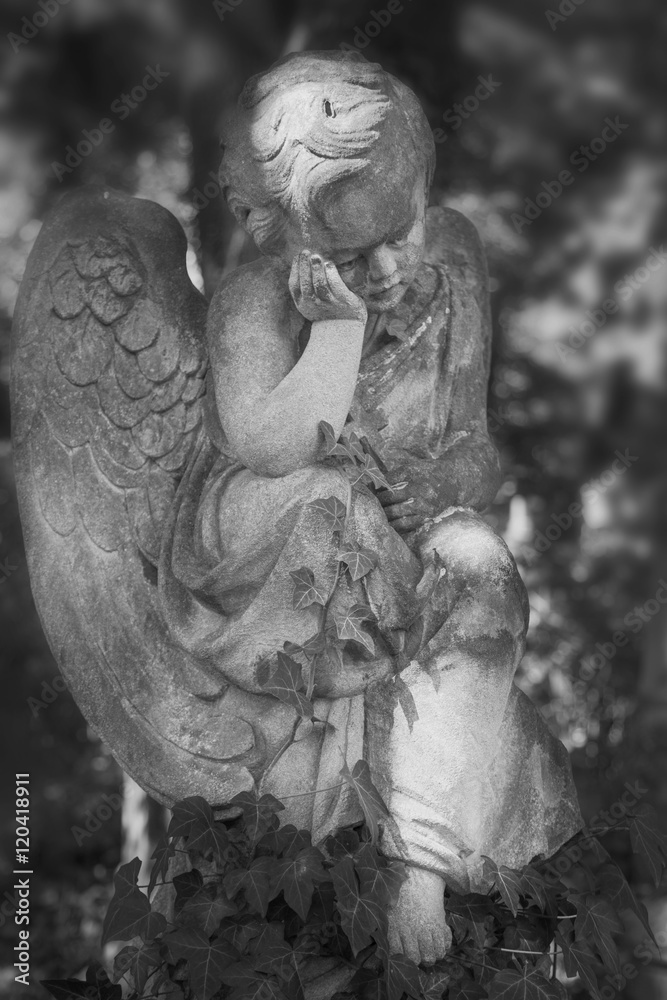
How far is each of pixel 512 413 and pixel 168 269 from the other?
3332 millimetres

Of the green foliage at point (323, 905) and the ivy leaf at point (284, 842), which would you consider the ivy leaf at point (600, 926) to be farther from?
the ivy leaf at point (284, 842)

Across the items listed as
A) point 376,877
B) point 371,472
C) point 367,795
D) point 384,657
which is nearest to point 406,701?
point 384,657

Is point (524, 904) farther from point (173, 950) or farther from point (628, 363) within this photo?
point (628, 363)

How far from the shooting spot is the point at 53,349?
116 inches

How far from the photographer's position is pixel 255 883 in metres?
2.46

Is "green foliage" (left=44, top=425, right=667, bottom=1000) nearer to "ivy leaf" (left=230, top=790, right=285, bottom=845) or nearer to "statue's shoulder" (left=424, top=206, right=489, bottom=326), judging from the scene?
"ivy leaf" (left=230, top=790, right=285, bottom=845)

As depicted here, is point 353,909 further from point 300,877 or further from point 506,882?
point 506,882

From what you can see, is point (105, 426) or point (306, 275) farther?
point (105, 426)

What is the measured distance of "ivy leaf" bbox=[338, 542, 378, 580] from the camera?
2510mm

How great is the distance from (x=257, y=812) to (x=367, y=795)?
0.23 metres

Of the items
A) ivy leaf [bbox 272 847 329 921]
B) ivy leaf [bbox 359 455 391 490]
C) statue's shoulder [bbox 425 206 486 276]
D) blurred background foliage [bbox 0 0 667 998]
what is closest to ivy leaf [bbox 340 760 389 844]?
ivy leaf [bbox 272 847 329 921]

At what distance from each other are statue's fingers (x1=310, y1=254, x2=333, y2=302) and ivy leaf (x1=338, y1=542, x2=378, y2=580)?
494 mm

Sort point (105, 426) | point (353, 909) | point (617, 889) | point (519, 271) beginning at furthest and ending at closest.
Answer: point (519, 271), point (105, 426), point (617, 889), point (353, 909)

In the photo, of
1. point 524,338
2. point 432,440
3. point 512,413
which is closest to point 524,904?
point 432,440
